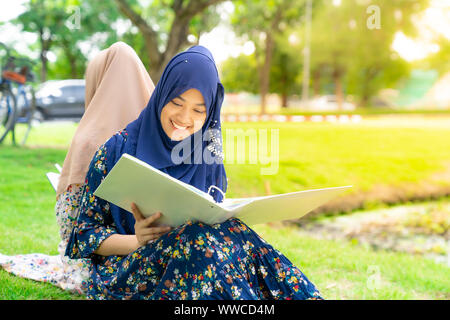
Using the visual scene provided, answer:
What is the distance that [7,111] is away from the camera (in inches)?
174

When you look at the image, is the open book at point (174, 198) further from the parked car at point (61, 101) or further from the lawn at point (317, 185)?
the parked car at point (61, 101)

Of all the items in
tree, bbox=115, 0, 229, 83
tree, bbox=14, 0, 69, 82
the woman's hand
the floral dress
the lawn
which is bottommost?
the lawn

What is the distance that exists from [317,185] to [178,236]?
4.84m

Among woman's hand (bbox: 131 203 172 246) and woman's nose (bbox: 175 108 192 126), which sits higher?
woman's nose (bbox: 175 108 192 126)

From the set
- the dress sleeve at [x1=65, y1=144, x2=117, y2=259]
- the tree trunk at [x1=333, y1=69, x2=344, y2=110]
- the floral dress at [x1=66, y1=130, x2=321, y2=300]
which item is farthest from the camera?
the tree trunk at [x1=333, y1=69, x2=344, y2=110]

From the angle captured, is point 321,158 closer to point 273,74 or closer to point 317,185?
point 317,185

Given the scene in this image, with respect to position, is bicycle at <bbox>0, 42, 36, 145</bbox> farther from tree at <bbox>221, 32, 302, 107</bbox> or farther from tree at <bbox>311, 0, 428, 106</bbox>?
tree at <bbox>221, 32, 302, 107</bbox>

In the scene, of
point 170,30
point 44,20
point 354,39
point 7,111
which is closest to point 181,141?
point 7,111

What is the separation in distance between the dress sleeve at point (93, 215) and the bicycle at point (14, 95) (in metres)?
3.23

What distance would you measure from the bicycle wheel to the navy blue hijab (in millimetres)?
3177

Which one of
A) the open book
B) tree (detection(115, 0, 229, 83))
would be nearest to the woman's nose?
the open book

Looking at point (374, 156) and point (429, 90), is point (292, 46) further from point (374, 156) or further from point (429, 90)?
point (374, 156)

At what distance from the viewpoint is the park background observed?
2.79m
